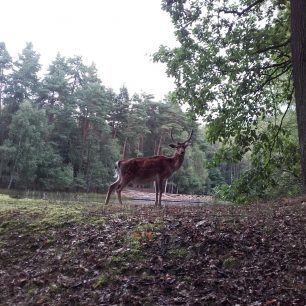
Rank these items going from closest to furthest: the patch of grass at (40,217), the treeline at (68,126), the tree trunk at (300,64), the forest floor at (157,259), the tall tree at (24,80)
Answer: the forest floor at (157,259)
the tree trunk at (300,64)
the patch of grass at (40,217)
the treeline at (68,126)
the tall tree at (24,80)

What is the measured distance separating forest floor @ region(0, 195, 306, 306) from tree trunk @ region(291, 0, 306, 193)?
49.4 inches

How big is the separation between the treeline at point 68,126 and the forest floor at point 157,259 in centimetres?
4099

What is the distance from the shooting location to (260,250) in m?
5.39

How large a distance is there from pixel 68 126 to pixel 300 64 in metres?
49.0

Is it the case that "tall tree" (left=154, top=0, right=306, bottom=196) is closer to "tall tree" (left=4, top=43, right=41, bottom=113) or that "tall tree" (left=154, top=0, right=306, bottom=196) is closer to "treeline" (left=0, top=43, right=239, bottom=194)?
"treeline" (left=0, top=43, right=239, bottom=194)

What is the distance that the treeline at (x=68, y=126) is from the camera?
48469mm

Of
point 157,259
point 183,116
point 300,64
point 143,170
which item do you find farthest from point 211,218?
point 183,116

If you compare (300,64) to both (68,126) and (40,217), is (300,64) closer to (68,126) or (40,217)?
(40,217)

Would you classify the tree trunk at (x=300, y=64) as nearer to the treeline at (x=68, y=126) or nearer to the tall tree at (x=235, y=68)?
the tall tree at (x=235, y=68)

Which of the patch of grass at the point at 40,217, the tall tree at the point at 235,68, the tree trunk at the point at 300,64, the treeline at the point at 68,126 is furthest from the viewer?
the treeline at the point at 68,126

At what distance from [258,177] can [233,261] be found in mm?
6458

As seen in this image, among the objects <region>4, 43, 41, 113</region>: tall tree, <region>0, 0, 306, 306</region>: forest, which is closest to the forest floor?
<region>0, 0, 306, 306</region>: forest

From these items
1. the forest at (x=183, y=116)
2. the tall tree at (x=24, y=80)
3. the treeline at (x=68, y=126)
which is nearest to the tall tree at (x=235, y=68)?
the forest at (x=183, y=116)

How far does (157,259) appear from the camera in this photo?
5.53m
